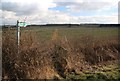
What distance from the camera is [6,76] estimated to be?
27.3 ft

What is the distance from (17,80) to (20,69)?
34 cm

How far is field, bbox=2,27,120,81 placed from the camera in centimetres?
850

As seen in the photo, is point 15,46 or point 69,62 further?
point 69,62

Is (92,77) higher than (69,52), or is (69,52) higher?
(69,52)

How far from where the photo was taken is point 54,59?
9625mm

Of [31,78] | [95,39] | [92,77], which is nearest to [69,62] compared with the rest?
[92,77]

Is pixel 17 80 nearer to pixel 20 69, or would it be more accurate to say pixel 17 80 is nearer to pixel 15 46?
pixel 20 69

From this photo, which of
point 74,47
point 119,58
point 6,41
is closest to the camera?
point 6,41

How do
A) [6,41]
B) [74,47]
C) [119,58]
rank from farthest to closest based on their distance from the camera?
[119,58] → [74,47] → [6,41]

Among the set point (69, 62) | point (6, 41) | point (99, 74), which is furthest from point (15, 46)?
point (99, 74)

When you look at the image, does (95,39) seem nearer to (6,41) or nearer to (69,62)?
(69,62)

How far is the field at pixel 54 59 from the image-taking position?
→ 8.50 m

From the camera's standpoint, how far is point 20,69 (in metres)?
8.34

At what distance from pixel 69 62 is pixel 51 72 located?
1.14m
